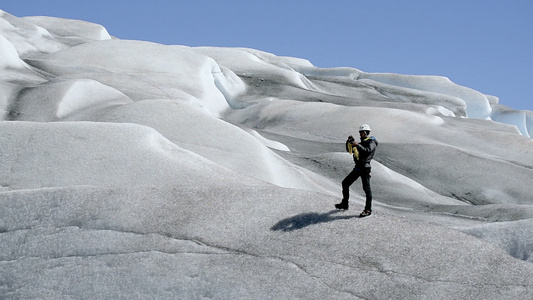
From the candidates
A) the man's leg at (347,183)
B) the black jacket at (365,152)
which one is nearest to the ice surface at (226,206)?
the man's leg at (347,183)

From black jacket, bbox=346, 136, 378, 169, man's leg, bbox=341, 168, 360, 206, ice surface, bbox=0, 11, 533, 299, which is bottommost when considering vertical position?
ice surface, bbox=0, 11, 533, 299

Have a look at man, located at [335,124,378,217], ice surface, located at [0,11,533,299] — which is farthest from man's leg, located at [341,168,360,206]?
ice surface, located at [0,11,533,299]

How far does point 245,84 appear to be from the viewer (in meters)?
43.4

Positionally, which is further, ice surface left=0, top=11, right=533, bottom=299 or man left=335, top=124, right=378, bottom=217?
man left=335, top=124, right=378, bottom=217

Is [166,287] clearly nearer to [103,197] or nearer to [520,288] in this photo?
[103,197]

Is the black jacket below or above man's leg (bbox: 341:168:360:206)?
above

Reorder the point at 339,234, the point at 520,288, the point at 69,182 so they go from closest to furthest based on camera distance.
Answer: the point at 520,288
the point at 339,234
the point at 69,182

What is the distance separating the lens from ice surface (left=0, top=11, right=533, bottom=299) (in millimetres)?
8492

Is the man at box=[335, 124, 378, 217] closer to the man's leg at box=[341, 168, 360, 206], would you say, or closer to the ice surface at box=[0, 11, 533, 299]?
the man's leg at box=[341, 168, 360, 206]

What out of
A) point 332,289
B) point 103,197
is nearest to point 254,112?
point 103,197

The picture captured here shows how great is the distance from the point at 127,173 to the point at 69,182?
124cm

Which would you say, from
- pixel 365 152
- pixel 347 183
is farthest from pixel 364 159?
pixel 347 183

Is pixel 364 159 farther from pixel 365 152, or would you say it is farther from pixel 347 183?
pixel 347 183

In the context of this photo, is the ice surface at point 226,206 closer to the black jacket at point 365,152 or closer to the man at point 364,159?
the man at point 364,159
